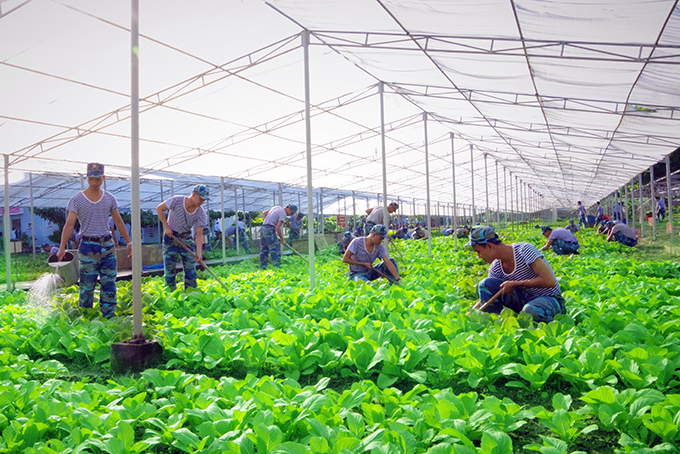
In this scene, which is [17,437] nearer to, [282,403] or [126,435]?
[126,435]

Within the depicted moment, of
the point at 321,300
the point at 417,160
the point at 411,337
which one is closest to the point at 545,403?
the point at 411,337

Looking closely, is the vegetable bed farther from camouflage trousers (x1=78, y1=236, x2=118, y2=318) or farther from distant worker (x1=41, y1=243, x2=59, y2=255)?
distant worker (x1=41, y1=243, x2=59, y2=255)

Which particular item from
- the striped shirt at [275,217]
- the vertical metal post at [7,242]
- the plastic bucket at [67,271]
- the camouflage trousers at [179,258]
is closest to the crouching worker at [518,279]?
the camouflage trousers at [179,258]

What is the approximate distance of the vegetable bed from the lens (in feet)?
7.25

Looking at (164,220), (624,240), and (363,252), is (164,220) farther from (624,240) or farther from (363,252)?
(624,240)

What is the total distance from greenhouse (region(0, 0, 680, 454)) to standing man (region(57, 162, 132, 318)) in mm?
96

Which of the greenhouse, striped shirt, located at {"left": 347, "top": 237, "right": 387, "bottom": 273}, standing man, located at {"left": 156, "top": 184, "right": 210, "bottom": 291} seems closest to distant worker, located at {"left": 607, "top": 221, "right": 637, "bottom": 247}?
the greenhouse

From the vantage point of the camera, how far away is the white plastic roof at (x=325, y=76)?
5.76m

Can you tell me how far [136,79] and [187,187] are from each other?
17.8 m

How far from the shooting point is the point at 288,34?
7.57 metres

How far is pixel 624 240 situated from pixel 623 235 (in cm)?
16

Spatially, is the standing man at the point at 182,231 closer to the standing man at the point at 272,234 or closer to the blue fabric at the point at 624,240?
the standing man at the point at 272,234

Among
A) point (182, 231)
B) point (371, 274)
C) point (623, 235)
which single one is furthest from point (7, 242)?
point (623, 235)

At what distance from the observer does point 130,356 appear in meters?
3.66
